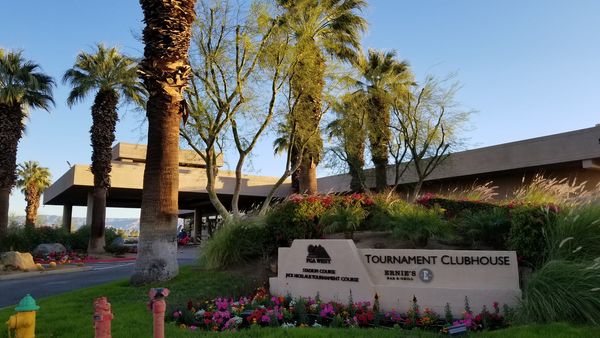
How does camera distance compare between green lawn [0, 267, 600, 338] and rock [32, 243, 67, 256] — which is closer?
green lawn [0, 267, 600, 338]

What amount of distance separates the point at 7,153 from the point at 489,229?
25461 mm

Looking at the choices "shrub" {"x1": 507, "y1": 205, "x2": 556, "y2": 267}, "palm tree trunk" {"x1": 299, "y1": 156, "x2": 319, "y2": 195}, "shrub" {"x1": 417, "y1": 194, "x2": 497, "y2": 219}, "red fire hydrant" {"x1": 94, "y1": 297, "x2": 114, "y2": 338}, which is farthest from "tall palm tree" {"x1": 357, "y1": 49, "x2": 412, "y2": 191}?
"red fire hydrant" {"x1": 94, "y1": 297, "x2": 114, "y2": 338}

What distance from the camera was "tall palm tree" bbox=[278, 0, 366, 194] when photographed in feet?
60.3

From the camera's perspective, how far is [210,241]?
12.2 metres

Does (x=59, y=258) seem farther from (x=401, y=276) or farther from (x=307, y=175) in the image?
(x=401, y=276)

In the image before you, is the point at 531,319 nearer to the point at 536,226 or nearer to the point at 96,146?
the point at 536,226

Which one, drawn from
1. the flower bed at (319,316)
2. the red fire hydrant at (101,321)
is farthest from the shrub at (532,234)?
the red fire hydrant at (101,321)

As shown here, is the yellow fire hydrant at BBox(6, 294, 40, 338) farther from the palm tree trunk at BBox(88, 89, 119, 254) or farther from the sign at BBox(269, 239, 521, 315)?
the palm tree trunk at BBox(88, 89, 119, 254)

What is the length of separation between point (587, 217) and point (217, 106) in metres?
12.2

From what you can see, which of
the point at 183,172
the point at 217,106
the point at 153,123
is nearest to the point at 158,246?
the point at 153,123

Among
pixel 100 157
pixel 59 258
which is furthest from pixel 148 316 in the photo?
pixel 100 157

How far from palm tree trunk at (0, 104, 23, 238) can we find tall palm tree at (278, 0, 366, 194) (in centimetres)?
1628

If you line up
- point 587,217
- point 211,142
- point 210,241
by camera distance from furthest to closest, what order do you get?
point 211,142 < point 210,241 < point 587,217

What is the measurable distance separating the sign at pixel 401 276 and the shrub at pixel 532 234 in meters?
0.86
